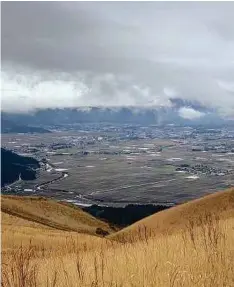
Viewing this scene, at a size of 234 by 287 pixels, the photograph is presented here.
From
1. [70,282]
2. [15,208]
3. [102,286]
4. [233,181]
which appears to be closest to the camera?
[102,286]

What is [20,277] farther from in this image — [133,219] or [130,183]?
[130,183]

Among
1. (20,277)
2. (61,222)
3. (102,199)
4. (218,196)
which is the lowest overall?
(102,199)

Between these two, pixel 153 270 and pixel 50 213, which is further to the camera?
pixel 50 213

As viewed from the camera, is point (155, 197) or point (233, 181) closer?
point (155, 197)

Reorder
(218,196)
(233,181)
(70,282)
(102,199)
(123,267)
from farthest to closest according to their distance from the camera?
(233,181)
(102,199)
(218,196)
(123,267)
(70,282)

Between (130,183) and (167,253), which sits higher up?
(167,253)

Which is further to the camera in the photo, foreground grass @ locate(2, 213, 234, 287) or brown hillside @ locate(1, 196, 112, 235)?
brown hillside @ locate(1, 196, 112, 235)

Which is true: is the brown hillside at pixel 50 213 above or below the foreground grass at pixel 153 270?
below

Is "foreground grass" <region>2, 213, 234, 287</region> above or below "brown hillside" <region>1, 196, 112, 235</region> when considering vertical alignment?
above

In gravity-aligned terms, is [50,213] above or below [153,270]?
below

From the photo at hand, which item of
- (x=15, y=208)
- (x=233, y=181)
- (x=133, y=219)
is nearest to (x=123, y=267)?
(x=15, y=208)

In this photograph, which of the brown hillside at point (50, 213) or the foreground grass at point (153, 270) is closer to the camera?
the foreground grass at point (153, 270)
